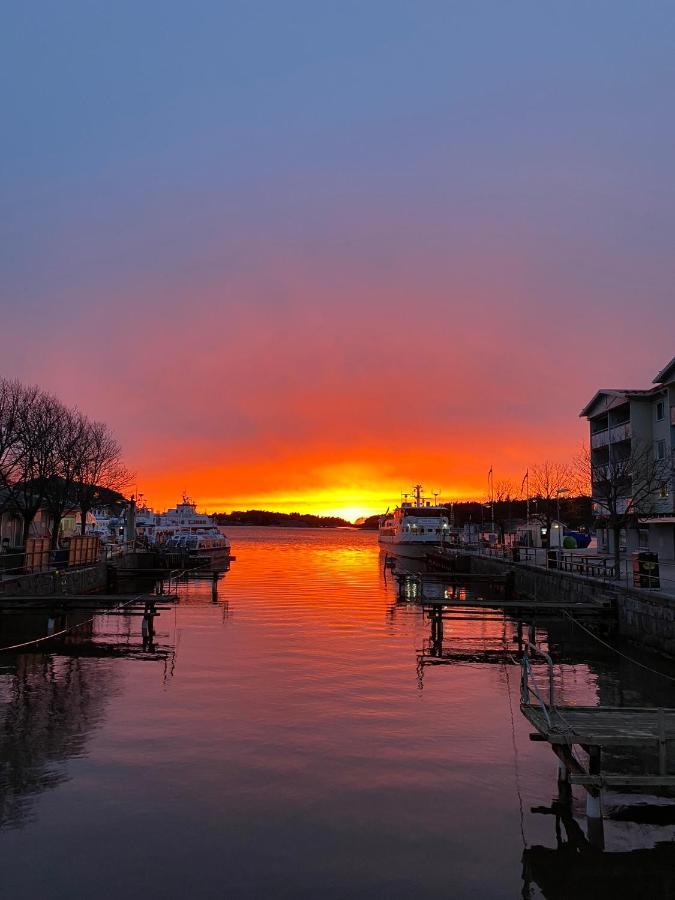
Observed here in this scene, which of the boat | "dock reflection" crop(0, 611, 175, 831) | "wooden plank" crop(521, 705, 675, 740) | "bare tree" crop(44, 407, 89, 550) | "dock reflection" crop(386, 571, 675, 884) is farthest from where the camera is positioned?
the boat

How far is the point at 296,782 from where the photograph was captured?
39.4 feet

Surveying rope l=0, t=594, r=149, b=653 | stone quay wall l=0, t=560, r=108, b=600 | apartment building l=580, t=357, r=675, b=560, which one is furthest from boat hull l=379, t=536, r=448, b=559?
rope l=0, t=594, r=149, b=653

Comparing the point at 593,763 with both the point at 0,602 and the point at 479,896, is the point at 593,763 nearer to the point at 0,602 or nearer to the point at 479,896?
the point at 479,896

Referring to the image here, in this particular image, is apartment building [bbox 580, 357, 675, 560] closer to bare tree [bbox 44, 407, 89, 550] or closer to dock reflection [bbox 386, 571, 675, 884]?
dock reflection [bbox 386, 571, 675, 884]

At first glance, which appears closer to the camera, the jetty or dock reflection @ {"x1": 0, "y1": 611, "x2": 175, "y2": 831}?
the jetty

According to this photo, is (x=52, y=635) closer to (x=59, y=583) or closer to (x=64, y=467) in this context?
(x=59, y=583)

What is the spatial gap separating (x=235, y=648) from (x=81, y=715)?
9.17m

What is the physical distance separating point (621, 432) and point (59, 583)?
138 feet

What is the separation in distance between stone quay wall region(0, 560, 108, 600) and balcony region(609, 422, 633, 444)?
3808cm

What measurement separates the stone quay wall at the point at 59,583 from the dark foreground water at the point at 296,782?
8.99m

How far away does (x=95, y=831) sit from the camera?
33.3 feet

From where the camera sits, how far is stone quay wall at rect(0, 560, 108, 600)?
32.3 meters

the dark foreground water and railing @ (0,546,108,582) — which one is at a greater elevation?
railing @ (0,546,108,582)

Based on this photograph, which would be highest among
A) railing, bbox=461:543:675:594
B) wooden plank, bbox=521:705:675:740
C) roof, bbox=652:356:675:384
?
roof, bbox=652:356:675:384
